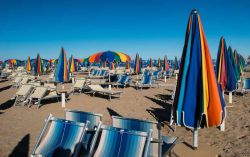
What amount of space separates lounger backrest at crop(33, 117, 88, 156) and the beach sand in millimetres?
1236

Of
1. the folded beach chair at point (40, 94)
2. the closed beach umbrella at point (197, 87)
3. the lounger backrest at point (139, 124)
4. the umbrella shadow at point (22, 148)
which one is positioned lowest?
the umbrella shadow at point (22, 148)

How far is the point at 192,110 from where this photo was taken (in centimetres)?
315

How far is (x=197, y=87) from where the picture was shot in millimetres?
3150

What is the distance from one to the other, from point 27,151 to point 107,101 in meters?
5.71

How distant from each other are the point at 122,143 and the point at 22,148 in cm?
263

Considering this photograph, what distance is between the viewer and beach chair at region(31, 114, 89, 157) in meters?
3.32

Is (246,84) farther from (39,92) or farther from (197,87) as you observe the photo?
(197,87)

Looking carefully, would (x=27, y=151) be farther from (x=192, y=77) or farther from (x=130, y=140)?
(x=192, y=77)

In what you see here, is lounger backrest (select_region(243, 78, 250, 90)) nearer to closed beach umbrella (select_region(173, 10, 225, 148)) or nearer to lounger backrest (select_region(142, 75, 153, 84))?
lounger backrest (select_region(142, 75, 153, 84))

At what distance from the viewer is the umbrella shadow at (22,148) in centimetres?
448

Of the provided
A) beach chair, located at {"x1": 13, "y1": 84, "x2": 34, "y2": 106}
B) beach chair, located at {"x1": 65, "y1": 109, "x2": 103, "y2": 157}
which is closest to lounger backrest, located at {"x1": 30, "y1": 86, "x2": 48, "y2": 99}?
beach chair, located at {"x1": 13, "y1": 84, "x2": 34, "y2": 106}

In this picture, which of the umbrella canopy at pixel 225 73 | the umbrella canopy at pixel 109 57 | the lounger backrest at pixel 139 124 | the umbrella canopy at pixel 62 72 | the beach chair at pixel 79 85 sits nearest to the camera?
the lounger backrest at pixel 139 124

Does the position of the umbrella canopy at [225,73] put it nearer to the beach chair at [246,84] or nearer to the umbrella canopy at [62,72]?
the umbrella canopy at [62,72]

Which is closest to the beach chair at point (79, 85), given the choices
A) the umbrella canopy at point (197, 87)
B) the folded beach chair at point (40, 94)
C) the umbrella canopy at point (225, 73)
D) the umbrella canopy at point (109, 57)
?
the umbrella canopy at point (109, 57)
